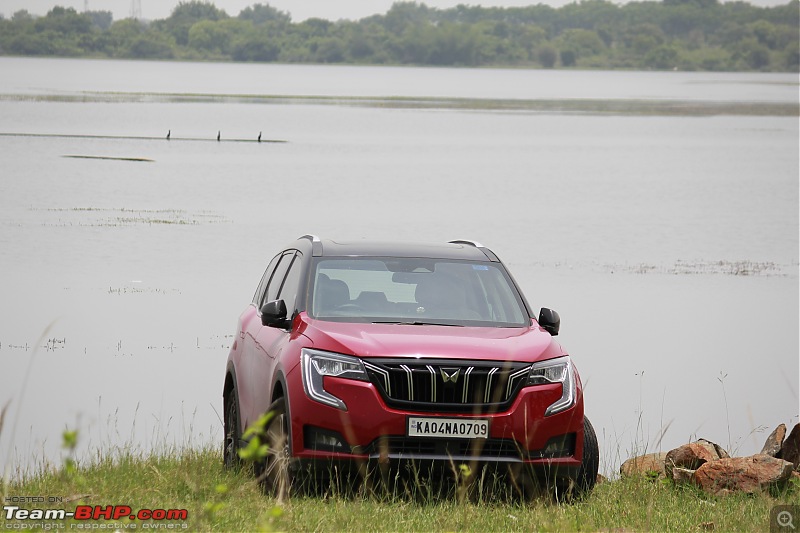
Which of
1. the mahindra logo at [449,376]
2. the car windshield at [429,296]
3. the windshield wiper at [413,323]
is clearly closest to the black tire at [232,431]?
the car windshield at [429,296]

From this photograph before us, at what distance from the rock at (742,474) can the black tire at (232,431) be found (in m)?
3.20

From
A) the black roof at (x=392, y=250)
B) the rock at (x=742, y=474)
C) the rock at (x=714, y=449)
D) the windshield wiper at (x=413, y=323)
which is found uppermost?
the black roof at (x=392, y=250)

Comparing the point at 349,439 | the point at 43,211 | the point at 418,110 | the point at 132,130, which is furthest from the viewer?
the point at 418,110

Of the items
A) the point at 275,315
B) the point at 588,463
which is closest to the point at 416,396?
the point at 275,315

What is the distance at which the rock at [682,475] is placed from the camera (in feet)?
33.4

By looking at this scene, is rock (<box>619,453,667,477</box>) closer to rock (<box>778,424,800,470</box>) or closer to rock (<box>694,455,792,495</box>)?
rock (<box>694,455,792,495</box>)

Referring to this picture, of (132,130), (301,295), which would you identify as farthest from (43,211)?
(132,130)

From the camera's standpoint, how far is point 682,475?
10250mm

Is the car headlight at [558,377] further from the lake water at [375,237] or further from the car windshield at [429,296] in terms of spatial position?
the lake water at [375,237]

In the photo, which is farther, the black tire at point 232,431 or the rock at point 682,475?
the rock at point 682,475

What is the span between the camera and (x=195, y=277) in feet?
86.3

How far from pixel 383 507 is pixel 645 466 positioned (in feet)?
12.3

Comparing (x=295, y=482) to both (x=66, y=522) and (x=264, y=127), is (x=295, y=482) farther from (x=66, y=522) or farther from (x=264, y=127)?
(x=264, y=127)

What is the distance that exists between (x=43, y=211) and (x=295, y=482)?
3246 cm
